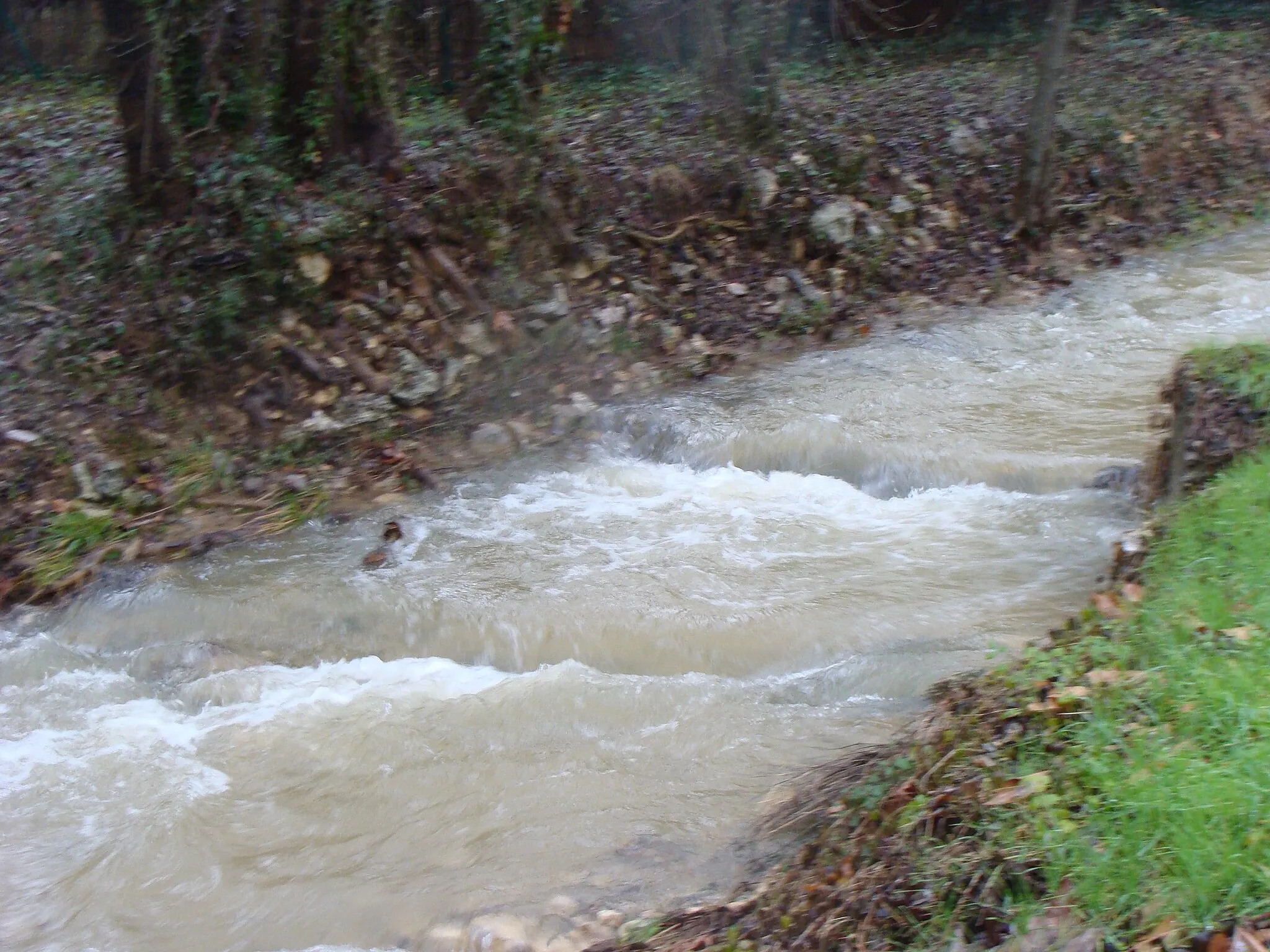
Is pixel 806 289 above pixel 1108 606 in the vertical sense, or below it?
below

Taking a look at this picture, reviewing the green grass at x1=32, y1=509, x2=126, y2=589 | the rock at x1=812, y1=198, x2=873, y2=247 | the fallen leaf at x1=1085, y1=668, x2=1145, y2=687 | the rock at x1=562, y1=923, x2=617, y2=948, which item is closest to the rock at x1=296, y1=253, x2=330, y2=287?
the green grass at x1=32, y1=509, x2=126, y2=589

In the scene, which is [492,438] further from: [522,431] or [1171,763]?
[1171,763]

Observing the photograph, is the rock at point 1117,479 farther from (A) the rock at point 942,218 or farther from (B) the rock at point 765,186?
(A) the rock at point 942,218

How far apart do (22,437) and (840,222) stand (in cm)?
650

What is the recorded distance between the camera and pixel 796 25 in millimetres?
13391

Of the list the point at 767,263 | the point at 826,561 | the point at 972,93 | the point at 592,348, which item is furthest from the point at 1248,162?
the point at 826,561

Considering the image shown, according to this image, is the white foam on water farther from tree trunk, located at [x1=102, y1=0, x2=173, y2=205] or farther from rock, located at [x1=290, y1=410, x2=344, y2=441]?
tree trunk, located at [x1=102, y1=0, x2=173, y2=205]

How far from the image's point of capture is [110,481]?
6500 mm

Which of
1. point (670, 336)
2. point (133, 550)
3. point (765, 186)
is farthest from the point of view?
point (765, 186)

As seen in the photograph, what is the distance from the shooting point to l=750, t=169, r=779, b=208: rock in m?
9.55

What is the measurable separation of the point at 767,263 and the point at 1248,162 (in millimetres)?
6098

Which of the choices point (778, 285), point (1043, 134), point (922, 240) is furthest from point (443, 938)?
point (1043, 134)

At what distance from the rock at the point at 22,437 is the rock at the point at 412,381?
213 centimetres

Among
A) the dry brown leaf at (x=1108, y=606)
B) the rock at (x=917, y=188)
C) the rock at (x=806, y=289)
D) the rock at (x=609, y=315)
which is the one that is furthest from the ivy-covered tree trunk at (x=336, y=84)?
the dry brown leaf at (x=1108, y=606)
